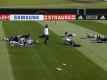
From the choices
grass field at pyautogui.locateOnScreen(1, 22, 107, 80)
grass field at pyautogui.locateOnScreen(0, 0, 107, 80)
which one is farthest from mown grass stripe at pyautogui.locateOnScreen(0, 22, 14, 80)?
grass field at pyautogui.locateOnScreen(1, 22, 107, 80)

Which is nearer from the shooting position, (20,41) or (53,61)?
(53,61)

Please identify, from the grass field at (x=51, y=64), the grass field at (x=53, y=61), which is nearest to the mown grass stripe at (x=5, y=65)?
the grass field at (x=53, y=61)

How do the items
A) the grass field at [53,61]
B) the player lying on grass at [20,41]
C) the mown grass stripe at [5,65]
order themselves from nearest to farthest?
the mown grass stripe at [5,65] → the grass field at [53,61] → the player lying on grass at [20,41]

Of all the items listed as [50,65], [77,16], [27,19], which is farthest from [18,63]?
[77,16]

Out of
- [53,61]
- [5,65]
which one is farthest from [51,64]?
[5,65]

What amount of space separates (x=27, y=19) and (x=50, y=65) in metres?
43.0

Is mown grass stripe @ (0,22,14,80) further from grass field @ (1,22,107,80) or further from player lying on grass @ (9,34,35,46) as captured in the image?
player lying on grass @ (9,34,35,46)

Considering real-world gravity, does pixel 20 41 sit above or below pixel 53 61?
above

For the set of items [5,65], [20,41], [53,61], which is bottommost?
[53,61]

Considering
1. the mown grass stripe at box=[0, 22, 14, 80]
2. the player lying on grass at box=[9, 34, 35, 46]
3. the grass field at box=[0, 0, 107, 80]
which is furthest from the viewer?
the player lying on grass at box=[9, 34, 35, 46]

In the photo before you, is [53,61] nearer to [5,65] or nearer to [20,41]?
[5,65]

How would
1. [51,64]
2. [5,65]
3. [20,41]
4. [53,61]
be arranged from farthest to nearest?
[20,41], [53,61], [51,64], [5,65]

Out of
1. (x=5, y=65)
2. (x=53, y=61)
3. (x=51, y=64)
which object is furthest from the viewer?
(x=53, y=61)

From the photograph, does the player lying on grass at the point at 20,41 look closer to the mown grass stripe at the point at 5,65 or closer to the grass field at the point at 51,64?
the mown grass stripe at the point at 5,65
